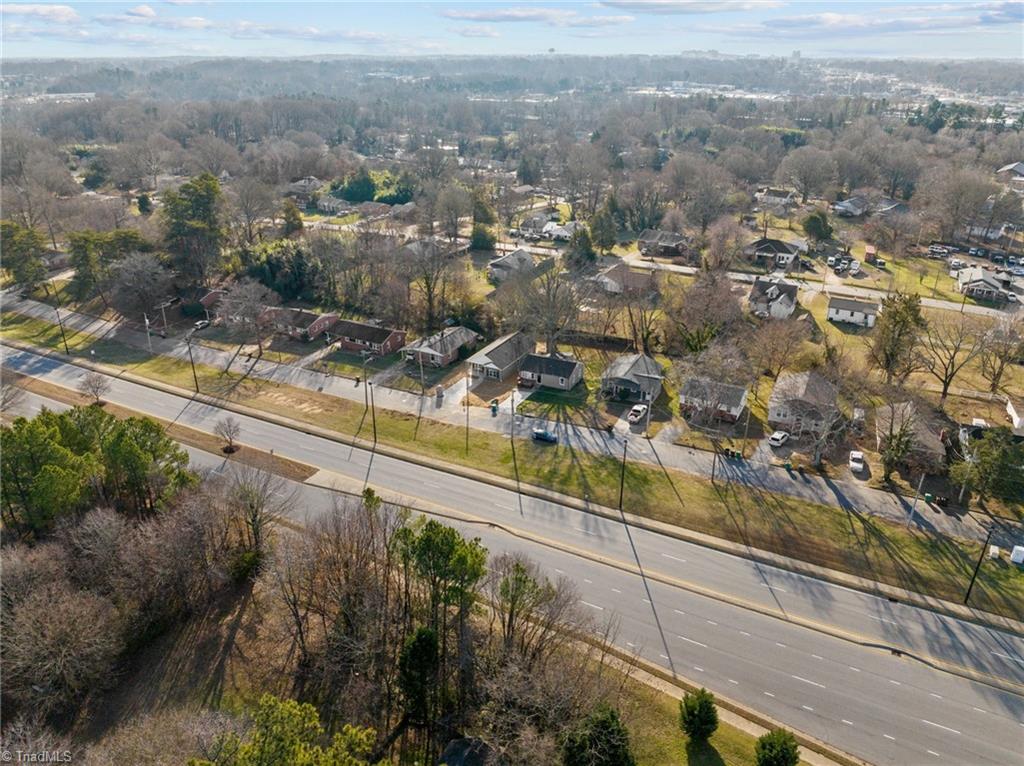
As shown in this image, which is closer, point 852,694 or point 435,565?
point 435,565

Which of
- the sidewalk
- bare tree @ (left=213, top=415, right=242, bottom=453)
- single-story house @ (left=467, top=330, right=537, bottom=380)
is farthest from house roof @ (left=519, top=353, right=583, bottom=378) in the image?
bare tree @ (left=213, top=415, right=242, bottom=453)

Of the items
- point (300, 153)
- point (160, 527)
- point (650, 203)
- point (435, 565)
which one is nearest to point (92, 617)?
point (160, 527)

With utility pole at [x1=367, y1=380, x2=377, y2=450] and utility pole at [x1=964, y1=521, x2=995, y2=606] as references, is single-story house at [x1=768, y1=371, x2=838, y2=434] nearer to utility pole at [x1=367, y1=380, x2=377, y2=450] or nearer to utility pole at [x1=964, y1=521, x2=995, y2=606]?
utility pole at [x1=964, y1=521, x2=995, y2=606]

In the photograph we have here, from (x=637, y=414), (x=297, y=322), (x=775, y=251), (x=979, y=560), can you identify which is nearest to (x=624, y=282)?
(x=637, y=414)

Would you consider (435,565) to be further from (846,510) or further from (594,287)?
(594,287)

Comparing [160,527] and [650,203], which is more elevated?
[160,527]

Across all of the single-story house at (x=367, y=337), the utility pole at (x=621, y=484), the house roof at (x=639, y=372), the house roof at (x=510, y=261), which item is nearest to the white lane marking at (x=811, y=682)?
the utility pole at (x=621, y=484)
